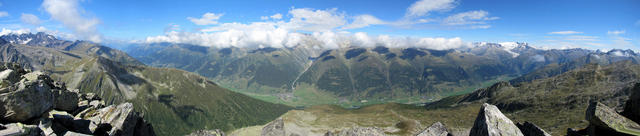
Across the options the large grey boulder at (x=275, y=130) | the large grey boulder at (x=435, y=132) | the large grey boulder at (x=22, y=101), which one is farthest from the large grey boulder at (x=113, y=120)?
the large grey boulder at (x=435, y=132)

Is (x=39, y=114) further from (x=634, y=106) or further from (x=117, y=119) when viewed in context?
(x=634, y=106)

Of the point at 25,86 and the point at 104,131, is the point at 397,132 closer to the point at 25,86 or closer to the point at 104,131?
the point at 104,131

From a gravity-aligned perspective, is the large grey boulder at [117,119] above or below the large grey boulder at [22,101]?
below

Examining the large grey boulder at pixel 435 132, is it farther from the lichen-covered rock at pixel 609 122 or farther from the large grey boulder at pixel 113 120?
the large grey boulder at pixel 113 120

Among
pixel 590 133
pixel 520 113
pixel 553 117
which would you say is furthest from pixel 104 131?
pixel 520 113

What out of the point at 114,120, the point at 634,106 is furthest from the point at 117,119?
the point at 634,106

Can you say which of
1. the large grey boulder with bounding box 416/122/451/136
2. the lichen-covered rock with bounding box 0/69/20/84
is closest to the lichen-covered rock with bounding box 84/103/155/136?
the lichen-covered rock with bounding box 0/69/20/84
